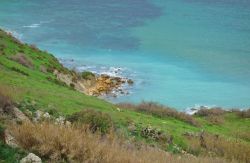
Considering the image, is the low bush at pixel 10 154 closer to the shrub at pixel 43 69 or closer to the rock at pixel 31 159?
the rock at pixel 31 159

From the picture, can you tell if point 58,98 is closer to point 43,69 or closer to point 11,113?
point 11,113

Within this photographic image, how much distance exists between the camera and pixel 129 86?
5116 centimetres

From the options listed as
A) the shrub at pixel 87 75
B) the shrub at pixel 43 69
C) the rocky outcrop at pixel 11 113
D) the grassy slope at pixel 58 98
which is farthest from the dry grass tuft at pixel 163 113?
the rocky outcrop at pixel 11 113

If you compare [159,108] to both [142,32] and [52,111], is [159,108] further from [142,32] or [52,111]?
[142,32]

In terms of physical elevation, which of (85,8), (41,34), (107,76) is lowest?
(107,76)

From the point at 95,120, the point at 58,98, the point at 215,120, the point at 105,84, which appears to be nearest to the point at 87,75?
the point at 105,84

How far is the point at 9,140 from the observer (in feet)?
35.0

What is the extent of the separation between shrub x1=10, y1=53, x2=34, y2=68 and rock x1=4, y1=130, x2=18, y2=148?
1024 inches

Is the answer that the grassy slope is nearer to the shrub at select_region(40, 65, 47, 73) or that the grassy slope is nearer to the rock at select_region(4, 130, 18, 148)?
the shrub at select_region(40, 65, 47, 73)

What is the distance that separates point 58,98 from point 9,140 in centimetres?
1212

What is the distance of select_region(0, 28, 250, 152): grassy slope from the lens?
67.6ft

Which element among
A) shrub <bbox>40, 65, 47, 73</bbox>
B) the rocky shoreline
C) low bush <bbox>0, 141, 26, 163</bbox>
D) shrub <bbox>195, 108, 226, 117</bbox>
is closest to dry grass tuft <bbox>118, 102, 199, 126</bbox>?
shrub <bbox>195, 108, 226, 117</bbox>

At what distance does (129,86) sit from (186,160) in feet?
128

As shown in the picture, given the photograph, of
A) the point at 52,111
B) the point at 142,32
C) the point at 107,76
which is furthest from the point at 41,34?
the point at 52,111
